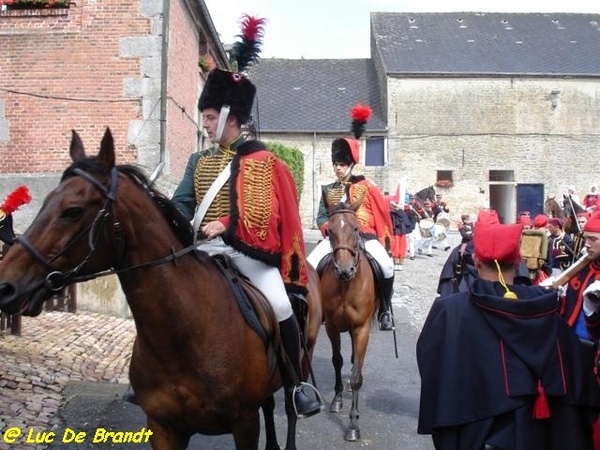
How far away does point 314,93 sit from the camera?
1516 inches

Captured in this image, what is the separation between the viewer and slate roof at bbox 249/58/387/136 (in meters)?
35.7

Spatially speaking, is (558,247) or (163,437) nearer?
(163,437)

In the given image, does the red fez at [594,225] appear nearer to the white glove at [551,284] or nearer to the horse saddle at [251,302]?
the white glove at [551,284]

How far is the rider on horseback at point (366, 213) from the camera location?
6945 mm

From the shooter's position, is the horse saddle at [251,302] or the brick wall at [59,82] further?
the brick wall at [59,82]

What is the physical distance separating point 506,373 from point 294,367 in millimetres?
1478

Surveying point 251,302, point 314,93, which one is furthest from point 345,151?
point 314,93

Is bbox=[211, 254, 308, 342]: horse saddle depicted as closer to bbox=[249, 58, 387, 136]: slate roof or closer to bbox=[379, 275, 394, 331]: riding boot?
bbox=[379, 275, 394, 331]: riding boot

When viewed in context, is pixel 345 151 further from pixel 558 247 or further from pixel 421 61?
pixel 421 61

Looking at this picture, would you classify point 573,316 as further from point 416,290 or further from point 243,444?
point 416,290

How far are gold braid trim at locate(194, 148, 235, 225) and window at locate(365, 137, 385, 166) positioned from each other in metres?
31.8

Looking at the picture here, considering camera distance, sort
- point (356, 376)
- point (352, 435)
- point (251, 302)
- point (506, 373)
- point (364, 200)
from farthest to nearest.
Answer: point (364, 200) → point (356, 376) → point (352, 435) → point (251, 302) → point (506, 373)

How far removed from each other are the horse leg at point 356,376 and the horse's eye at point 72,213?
3.71 metres

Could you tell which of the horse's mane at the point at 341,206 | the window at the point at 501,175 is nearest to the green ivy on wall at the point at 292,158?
the window at the point at 501,175
